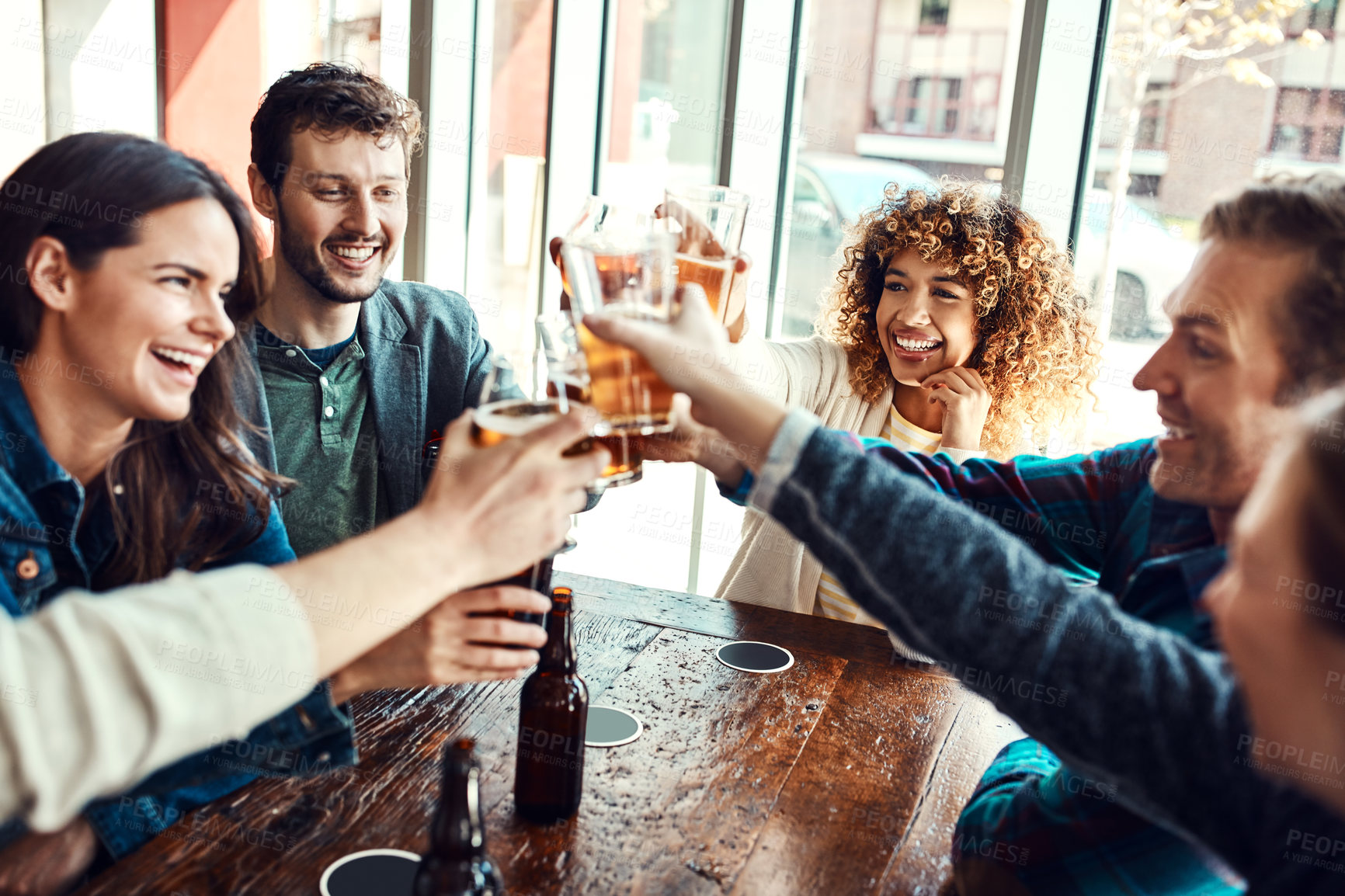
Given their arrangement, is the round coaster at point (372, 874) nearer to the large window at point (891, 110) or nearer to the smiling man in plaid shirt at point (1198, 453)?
the smiling man in plaid shirt at point (1198, 453)

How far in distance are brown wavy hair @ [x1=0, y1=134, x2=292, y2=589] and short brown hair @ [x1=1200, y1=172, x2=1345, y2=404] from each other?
1335 millimetres

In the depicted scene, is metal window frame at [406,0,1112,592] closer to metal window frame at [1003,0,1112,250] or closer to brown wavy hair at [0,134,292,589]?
metal window frame at [1003,0,1112,250]

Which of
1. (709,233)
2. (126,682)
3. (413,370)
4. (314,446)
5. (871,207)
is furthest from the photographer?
(871,207)

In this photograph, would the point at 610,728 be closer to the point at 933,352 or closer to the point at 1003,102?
the point at 933,352

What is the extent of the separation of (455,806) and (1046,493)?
0.95 meters

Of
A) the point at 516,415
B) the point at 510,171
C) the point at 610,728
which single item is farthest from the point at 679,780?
the point at 510,171

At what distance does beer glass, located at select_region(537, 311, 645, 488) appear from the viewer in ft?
3.51

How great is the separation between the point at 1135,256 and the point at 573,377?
2388mm

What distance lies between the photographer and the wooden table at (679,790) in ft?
3.37

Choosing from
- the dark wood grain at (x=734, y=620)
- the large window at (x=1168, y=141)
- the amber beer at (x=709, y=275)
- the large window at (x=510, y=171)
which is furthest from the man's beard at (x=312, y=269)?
the large window at (x=1168, y=141)

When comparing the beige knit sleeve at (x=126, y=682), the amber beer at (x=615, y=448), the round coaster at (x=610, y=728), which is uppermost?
the amber beer at (x=615, y=448)

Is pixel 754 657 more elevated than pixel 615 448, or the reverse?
pixel 615 448

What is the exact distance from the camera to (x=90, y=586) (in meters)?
1.36

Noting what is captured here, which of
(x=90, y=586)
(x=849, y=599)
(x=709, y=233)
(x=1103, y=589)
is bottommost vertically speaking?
(x=849, y=599)
